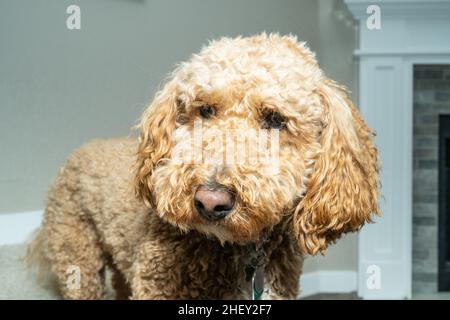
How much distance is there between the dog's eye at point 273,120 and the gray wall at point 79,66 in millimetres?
884

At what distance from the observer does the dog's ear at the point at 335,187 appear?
1.04m

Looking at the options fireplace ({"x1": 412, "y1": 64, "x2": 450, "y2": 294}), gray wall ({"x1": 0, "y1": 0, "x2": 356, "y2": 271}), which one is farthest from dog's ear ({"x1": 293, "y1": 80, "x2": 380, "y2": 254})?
fireplace ({"x1": 412, "y1": 64, "x2": 450, "y2": 294})

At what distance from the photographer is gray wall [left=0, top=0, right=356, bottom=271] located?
1.68 m

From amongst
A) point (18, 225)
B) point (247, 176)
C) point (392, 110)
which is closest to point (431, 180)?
point (392, 110)

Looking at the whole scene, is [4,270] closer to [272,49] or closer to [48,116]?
[48,116]

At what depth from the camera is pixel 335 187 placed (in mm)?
1042

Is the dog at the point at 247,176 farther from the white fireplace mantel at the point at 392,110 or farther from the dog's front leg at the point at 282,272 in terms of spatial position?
the white fireplace mantel at the point at 392,110

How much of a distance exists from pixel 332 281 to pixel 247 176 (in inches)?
64.8

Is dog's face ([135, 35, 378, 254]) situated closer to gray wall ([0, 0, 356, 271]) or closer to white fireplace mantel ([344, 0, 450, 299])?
gray wall ([0, 0, 356, 271])

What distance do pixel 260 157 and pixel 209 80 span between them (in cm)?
17

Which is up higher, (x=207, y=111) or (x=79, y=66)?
(x=79, y=66)

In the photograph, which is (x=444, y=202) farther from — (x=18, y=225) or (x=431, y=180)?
(x=18, y=225)

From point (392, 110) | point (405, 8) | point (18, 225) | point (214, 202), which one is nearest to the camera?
point (214, 202)
